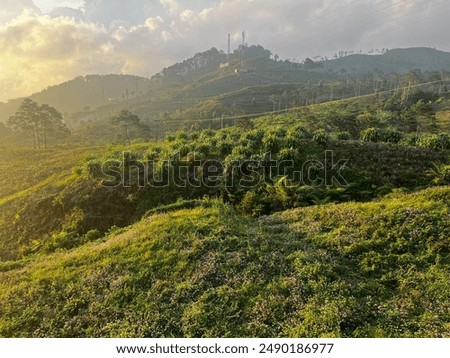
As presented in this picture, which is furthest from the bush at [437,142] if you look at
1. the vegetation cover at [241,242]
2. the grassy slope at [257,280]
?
the grassy slope at [257,280]

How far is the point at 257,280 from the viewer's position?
46.4 feet

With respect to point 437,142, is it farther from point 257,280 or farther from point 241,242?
point 257,280

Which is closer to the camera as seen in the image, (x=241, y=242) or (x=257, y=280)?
(x=257, y=280)

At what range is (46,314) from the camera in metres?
14.2

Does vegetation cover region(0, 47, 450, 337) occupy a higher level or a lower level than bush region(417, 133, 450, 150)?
lower

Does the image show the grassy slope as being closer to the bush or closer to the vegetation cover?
the vegetation cover

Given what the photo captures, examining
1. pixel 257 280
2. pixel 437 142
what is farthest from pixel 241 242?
pixel 437 142

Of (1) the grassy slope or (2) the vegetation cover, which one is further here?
(2) the vegetation cover

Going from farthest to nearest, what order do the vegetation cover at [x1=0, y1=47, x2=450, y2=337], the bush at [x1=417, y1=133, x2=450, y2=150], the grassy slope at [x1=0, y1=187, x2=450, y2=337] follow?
the bush at [x1=417, y1=133, x2=450, y2=150], the vegetation cover at [x1=0, y1=47, x2=450, y2=337], the grassy slope at [x1=0, y1=187, x2=450, y2=337]

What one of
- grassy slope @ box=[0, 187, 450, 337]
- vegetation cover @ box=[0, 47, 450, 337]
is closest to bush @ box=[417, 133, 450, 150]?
vegetation cover @ box=[0, 47, 450, 337]

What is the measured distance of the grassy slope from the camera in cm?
1197

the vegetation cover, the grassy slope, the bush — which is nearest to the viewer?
the grassy slope

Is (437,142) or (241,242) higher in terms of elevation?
(437,142)

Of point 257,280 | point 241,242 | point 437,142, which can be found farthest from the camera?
point 437,142
